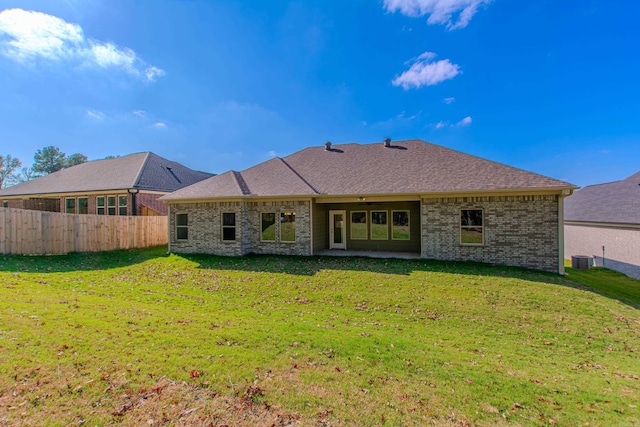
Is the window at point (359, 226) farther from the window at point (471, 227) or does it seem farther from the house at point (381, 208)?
the window at point (471, 227)

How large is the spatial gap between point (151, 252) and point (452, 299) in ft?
50.2

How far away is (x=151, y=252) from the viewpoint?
51.2 ft

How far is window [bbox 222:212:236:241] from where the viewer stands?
14047mm

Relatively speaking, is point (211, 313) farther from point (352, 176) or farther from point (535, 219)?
point (535, 219)

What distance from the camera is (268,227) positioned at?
46.5 ft

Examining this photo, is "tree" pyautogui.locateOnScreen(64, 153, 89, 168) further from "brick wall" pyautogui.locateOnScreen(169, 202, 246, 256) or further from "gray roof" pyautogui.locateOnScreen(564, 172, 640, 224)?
"gray roof" pyautogui.locateOnScreen(564, 172, 640, 224)

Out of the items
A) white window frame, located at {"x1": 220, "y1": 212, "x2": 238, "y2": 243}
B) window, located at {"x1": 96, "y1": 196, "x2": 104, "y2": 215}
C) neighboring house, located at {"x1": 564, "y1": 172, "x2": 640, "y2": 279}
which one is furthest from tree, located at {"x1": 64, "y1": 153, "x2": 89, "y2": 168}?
neighboring house, located at {"x1": 564, "y1": 172, "x2": 640, "y2": 279}

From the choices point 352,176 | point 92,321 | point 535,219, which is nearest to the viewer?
point 92,321

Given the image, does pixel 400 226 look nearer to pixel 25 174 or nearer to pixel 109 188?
pixel 109 188

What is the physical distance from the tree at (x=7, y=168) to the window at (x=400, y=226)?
67.0m

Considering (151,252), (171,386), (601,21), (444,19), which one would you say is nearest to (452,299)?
(171,386)

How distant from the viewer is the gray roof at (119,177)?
21.8 m

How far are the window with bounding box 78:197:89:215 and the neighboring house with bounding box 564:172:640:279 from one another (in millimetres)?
35226

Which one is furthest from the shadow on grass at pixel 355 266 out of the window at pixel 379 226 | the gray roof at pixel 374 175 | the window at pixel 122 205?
the window at pixel 122 205
